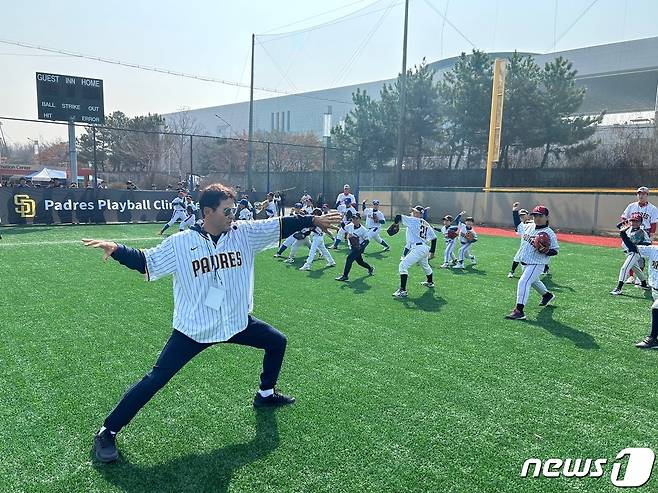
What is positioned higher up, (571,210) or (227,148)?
(227,148)

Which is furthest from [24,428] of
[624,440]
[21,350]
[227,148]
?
[227,148]

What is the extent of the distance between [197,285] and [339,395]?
1.95 m

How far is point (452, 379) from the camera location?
5.16 metres

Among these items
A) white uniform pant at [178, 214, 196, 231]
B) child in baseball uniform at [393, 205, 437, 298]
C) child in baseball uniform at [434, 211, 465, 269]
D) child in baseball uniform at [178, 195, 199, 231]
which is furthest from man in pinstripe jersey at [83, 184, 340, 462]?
white uniform pant at [178, 214, 196, 231]

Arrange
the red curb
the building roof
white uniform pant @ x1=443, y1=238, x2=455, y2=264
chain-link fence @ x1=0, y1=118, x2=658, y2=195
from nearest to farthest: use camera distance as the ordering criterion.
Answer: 1. white uniform pant @ x1=443, y1=238, x2=455, y2=264
2. the red curb
3. chain-link fence @ x1=0, y1=118, x2=658, y2=195
4. the building roof

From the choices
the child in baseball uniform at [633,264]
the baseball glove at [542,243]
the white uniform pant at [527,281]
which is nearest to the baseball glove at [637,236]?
the child in baseball uniform at [633,264]

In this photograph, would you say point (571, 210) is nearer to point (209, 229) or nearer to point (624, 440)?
point (624, 440)

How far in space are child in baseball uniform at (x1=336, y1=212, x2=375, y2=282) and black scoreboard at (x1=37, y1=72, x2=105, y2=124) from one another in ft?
58.4

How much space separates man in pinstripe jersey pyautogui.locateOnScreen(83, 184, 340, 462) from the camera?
354 centimetres

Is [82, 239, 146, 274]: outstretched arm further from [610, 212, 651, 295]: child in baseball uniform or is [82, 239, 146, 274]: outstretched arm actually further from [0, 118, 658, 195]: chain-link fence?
[0, 118, 658, 195]: chain-link fence

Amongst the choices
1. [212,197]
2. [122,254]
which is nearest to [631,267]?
[212,197]

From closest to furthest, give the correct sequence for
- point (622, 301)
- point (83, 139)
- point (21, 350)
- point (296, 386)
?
point (296, 386) → point (21, 350) → point (622, 301) → point (83, 139)

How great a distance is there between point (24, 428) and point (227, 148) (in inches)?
1832

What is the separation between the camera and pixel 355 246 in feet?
34.3
